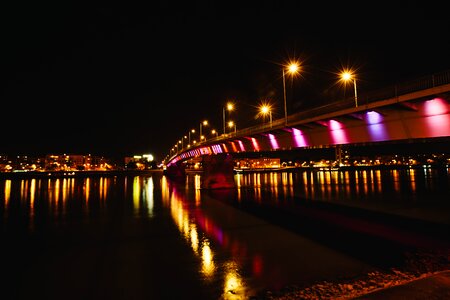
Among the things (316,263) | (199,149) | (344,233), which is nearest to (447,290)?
(316,263)

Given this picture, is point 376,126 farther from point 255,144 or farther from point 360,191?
point 360,191

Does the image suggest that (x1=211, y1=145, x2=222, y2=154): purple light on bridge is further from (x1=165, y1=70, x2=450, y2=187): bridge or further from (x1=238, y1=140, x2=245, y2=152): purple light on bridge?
(x1=165, y1=70, x2=450, y2=187): bridge

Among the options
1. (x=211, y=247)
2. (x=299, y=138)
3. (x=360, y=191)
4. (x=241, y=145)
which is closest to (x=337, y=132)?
(x=299, y=138)

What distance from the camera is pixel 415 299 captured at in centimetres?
789

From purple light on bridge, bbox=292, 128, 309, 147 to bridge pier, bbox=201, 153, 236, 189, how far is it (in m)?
25.4

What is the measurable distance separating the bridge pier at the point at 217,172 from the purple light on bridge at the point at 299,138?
2539 cm

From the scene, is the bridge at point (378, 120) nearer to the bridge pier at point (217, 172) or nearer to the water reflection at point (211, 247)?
the water reflection at point (211, 247)

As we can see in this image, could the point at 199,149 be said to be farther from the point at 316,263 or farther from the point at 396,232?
the point at 316,263

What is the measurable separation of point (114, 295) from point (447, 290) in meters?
10.1

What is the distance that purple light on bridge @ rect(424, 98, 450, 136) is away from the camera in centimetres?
1606

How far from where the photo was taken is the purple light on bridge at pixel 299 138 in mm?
28125

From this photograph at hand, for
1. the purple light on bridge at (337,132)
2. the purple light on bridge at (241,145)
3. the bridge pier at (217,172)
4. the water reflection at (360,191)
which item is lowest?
the water reflection at (360,191)

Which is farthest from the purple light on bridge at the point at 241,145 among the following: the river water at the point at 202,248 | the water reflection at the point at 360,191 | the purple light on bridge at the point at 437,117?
the purple light on bridge at the point at 437,117

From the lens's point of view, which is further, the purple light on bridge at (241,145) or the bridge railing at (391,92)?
the purple light on bridge at (241,145)
